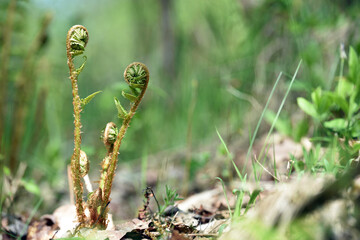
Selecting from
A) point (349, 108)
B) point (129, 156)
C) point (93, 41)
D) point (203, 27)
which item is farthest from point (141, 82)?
point (93, 41)

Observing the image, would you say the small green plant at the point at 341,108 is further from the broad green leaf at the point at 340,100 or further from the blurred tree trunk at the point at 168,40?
A: the blurred tree trunk at the point at 168,40

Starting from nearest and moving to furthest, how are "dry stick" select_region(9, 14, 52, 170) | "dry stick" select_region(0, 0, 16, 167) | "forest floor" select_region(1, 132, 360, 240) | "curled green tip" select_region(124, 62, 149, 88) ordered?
"forest floor" select_region(1, 132, 360, 240) < "curled green tip" select_region(124, 62, 149, 88) < "dry stick" select_region(0, 0, 16, 167) < "dry stick" select_region(9, 14, 52, 170)

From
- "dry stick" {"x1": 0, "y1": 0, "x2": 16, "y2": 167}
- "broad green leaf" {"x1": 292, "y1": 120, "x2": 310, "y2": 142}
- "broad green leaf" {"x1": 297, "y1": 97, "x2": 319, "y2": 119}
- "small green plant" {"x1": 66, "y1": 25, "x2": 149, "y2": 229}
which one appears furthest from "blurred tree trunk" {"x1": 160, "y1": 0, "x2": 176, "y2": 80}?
"small green plant" {"x1": 66, "y1": 25, "x2": 149, "y2": 229}

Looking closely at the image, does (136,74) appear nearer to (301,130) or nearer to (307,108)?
(307,108)

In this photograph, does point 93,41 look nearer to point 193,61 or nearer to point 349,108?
point 193,61

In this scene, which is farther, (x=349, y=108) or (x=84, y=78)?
(x=84, y=78)

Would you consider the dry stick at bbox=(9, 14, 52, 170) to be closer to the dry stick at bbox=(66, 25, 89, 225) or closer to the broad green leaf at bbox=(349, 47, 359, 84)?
the dry stick at bbox=(66, 25, 89, 225)

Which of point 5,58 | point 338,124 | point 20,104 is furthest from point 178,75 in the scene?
point 338,124
